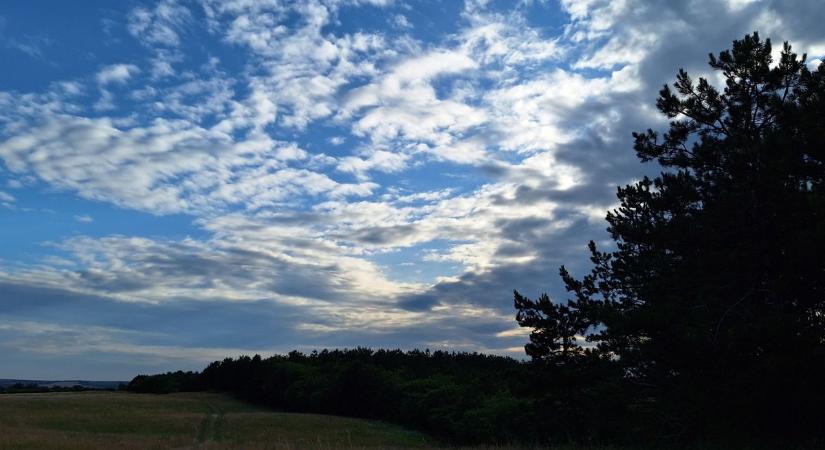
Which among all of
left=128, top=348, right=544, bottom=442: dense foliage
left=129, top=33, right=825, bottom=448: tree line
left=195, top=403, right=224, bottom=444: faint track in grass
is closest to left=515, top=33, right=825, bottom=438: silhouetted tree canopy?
left=129, top=33, right=825, bottom=448: tree line

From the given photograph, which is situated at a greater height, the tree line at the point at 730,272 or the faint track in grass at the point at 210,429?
the tree line at the point at 730,272

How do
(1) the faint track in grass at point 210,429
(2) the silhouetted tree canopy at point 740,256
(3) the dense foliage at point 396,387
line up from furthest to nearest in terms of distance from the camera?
1. (3) the dense foliage at point 396,387
2. (1) the faint track in grass at point 210,429
3. (2) the silhouetted tree canopy at point 740,256

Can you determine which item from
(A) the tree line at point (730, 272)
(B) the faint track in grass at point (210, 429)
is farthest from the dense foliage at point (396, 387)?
(B) the faint track in grass at point (210, 429)

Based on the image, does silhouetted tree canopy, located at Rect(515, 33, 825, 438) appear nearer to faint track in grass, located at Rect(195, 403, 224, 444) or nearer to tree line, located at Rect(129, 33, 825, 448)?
tree line, located at Rect(129, 33, 825, 448)

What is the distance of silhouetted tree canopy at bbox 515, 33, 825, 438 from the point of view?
50.9 ft

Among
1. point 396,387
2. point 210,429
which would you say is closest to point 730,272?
point 210,429

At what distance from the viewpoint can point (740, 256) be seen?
17375mm

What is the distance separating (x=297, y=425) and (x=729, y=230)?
165ft

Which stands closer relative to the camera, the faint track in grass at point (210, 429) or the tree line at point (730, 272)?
the tree line at point (730, 272)

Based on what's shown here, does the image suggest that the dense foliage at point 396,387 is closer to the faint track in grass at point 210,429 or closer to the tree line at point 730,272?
the tree line at point 730,272

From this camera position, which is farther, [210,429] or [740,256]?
[210,429]

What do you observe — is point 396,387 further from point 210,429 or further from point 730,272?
point 730,272

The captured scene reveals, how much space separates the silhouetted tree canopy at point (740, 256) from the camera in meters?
15.5

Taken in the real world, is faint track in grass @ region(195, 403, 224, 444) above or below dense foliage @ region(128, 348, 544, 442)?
below
